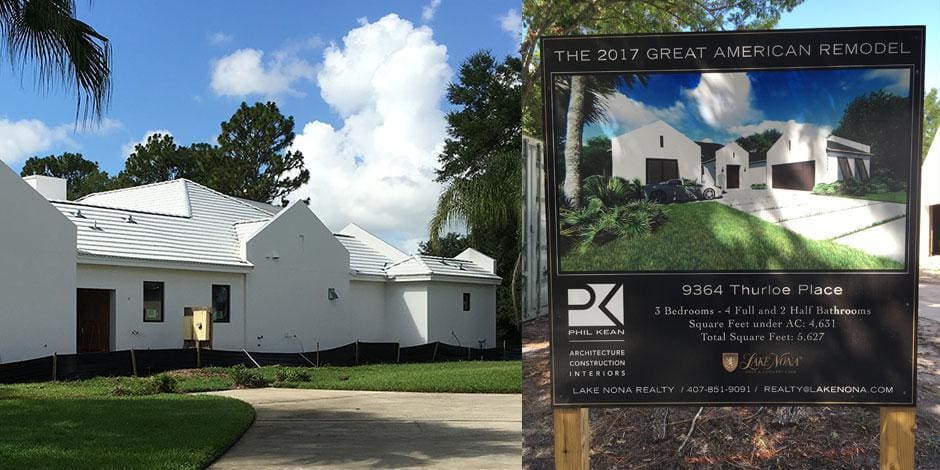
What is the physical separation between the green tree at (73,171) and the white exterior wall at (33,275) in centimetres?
4206

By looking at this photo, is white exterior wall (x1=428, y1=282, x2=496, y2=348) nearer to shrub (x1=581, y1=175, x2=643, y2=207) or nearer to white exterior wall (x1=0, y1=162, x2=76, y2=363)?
white exterior wall (x1=0, y1=162, x2=76, y2=363)

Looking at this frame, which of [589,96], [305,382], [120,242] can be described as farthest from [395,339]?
[589,96]

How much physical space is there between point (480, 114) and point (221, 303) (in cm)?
2103

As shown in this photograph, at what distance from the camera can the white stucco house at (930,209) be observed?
595 cm

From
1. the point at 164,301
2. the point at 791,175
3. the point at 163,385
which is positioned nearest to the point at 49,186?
the point at 164,301

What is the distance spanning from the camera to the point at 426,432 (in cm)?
1175

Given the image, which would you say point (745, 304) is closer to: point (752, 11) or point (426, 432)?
point (752, 11)

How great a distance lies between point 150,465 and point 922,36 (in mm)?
7482

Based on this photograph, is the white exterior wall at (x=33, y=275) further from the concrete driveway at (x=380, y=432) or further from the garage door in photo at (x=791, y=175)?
the garage door in photo at (x=791, y=175)

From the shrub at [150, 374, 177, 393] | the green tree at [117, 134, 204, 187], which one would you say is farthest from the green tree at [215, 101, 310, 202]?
the shrub at [150, 374, 177, 393]

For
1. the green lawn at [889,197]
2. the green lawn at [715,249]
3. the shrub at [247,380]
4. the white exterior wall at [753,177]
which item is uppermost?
the white exterior wall at [753,177]

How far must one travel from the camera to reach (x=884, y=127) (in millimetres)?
5859

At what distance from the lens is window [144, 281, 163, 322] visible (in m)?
25.1

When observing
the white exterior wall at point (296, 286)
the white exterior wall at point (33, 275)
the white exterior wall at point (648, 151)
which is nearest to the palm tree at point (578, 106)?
the white exterior wall at point (648, 151)
